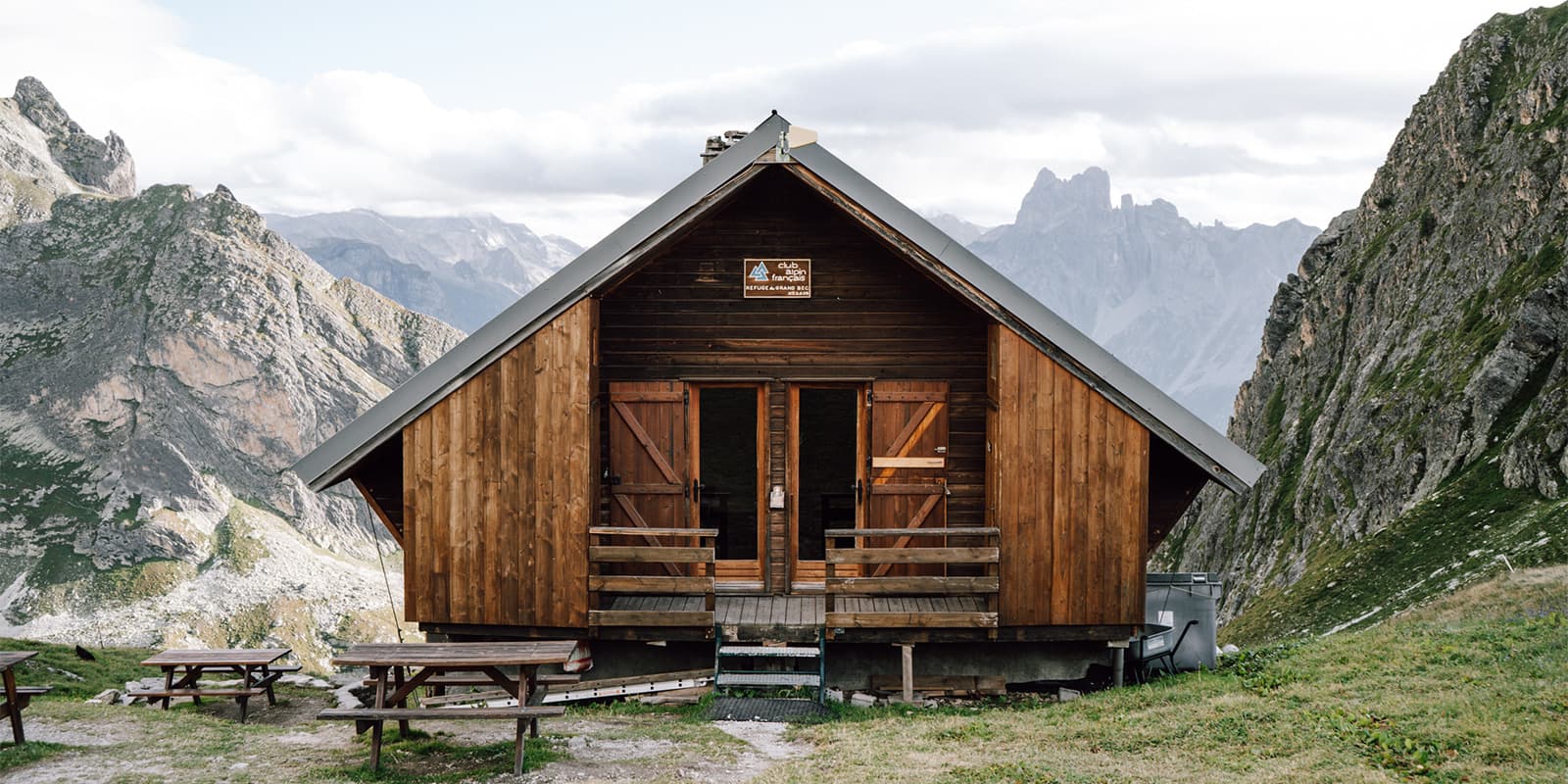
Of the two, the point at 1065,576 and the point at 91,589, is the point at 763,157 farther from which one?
the point at 91,589

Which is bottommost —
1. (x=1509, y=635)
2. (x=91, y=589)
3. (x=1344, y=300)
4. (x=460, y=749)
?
(x=91, y=589)

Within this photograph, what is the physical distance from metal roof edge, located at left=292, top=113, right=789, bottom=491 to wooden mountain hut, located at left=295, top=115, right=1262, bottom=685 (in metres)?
0.03

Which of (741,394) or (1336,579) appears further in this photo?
(1336,579)

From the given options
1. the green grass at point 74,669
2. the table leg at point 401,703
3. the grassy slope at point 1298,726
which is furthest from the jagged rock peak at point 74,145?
the grassy slope at point 1298,726

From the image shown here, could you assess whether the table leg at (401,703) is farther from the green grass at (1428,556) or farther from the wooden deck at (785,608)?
the green grass at (1428,556)

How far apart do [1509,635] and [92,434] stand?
472 ft

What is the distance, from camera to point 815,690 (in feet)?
39.8

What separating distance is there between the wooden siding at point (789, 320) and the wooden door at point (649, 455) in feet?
0.78

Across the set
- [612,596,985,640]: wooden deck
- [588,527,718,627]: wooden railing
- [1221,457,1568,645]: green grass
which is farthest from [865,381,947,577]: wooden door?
[1221,457,1568,645]: green grass

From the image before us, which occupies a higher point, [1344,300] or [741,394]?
[1344,300]

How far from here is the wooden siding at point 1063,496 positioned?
11.9 meters

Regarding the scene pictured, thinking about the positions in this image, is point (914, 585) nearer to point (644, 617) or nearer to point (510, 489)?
point (644, 617)

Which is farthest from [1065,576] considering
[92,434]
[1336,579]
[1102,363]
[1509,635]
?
[92,434]

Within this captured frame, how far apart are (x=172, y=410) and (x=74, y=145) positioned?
67249 mm
